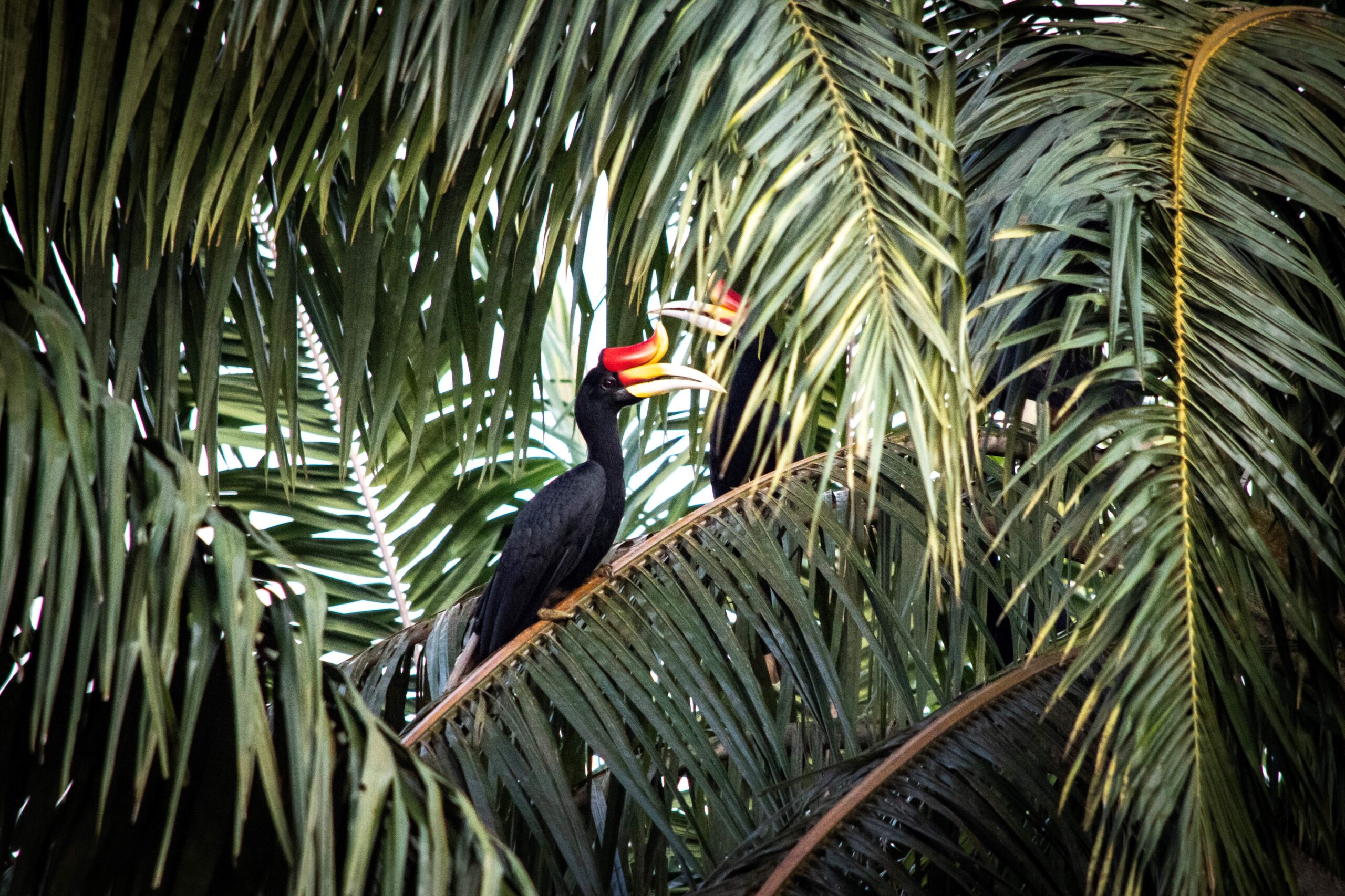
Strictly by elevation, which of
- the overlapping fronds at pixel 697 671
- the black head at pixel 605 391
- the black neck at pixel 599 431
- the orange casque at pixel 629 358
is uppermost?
the orange casque at pixel 629 358

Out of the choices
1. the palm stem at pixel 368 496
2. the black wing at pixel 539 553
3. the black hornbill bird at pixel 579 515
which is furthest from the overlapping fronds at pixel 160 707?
the palm stem at pixel 368 496

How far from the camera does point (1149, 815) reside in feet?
→ 3.75

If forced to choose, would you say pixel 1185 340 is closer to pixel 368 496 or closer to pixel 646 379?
pixel 646 379

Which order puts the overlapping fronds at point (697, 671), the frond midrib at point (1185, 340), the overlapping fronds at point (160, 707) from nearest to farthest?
the overlapping fronds at point (160, 707) < the frond midrib at point (1185, 340) < the overlapping fronds at point (697, 671)

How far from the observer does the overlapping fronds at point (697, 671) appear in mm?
1870

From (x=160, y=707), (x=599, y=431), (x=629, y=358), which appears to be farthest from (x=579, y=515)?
(x=160, y=707)

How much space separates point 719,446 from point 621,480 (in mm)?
400

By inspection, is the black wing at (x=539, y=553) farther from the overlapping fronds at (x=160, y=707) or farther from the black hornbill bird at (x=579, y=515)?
the overlapping fronds at (x=160, y=707)

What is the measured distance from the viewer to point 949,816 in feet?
5.48

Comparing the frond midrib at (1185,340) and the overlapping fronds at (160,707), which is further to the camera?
the frond midrib at (1185,340)

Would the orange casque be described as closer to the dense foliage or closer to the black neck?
the black neck

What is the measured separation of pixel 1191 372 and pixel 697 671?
937mm

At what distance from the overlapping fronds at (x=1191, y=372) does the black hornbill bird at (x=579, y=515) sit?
3.04 feet

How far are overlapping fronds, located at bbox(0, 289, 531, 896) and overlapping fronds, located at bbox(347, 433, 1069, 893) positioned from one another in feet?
2.17
